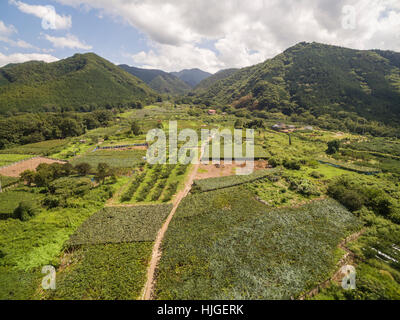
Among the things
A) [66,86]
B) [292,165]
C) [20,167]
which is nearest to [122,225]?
[292,165]

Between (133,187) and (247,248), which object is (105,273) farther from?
(133,187)

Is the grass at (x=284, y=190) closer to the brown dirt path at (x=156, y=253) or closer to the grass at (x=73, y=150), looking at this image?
the brown dirt path at (x=156, y=253)

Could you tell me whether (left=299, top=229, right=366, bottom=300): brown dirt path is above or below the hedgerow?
below

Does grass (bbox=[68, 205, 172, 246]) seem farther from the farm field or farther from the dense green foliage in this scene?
the dense green foliage

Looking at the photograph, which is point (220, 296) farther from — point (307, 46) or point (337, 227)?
point (307, 46)

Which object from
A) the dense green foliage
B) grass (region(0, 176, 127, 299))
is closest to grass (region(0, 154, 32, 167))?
the dense green foliage

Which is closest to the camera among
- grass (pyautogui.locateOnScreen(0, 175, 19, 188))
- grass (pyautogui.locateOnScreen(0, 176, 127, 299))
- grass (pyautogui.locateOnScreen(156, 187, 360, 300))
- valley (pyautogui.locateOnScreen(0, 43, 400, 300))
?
grass (pyautogui.locateOnScreen(156, 187, 360, 300))

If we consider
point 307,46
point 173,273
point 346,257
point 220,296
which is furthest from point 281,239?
point 307,46
